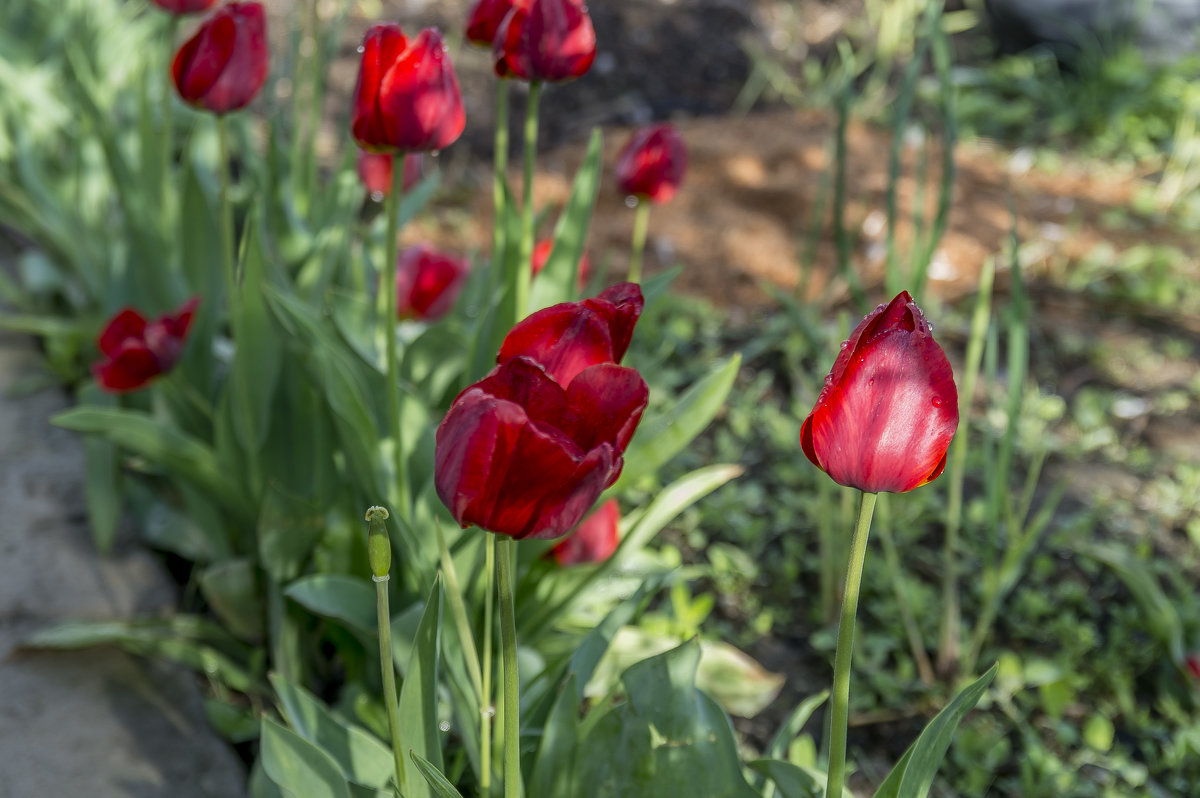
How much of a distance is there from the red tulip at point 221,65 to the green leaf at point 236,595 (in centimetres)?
60

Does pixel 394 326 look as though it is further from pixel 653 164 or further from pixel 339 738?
pixel 653 164

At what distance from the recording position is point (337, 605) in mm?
1211

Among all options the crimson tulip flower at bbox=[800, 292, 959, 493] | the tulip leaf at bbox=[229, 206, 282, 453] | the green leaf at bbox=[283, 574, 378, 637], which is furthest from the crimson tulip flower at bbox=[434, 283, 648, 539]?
the tulip leaf at bbox=[229, 206, 282, 453]

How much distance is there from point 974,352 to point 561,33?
77cm

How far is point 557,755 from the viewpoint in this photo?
1.01m

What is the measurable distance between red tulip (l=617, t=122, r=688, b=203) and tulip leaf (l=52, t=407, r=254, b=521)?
701mm

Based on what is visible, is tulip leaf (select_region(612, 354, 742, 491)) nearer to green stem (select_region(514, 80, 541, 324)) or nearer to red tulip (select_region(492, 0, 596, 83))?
green stem (select_region(514, 80, 541, 324))

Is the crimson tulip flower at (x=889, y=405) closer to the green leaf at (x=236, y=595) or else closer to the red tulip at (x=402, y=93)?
the red tulip at (x=402, y=93)

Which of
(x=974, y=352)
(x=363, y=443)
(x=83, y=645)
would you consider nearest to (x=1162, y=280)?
(x=974, y=352)

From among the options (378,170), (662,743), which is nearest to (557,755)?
(662,743)

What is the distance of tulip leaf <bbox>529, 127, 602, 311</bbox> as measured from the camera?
1361 mm

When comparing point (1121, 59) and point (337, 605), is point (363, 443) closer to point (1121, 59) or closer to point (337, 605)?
point (337, 605)

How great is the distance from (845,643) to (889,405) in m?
0.18

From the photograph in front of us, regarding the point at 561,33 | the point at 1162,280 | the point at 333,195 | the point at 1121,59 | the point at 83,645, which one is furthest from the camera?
the point at 1121,59
